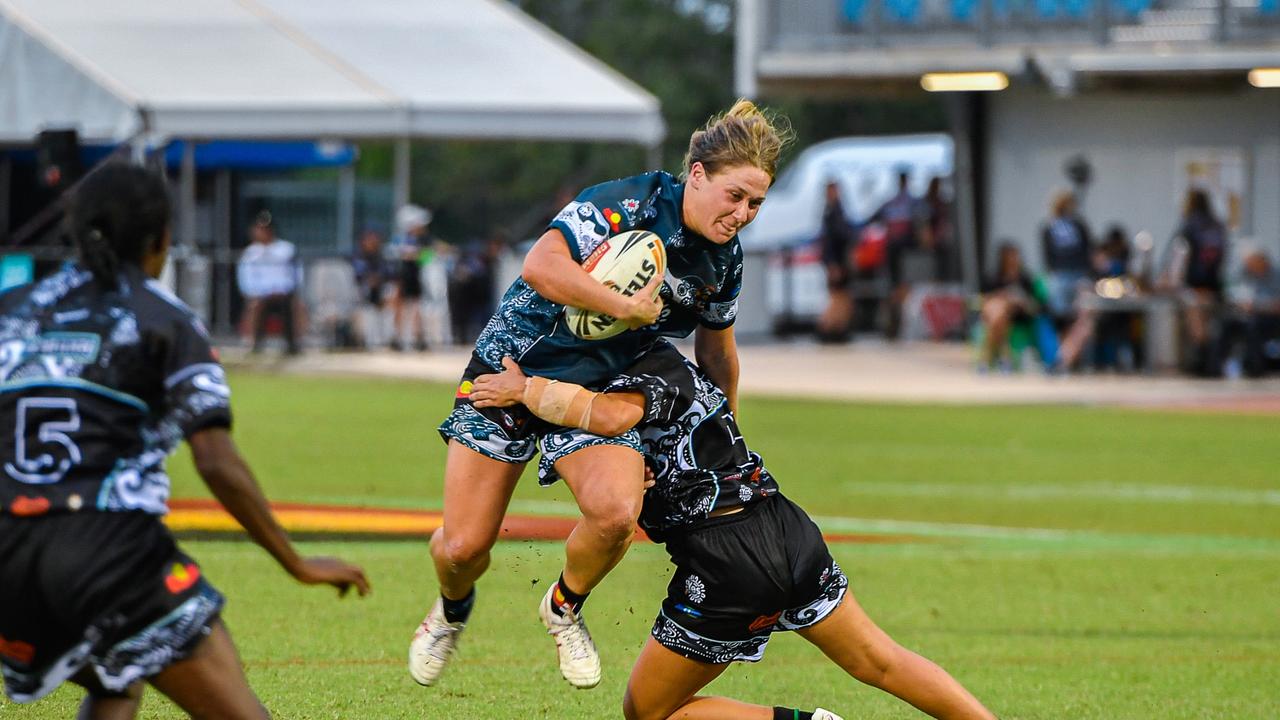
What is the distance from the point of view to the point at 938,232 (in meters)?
30.1

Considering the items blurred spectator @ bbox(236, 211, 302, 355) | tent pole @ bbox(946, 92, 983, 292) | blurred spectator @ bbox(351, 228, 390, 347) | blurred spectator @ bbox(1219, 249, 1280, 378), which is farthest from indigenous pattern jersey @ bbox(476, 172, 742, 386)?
tent pole @ bbox(946, 92, 983, 292)

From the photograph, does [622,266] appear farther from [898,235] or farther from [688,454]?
[898,235]

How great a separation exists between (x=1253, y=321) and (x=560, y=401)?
19310 millimetres

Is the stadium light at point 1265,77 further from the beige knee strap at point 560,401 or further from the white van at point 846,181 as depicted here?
the beige knee strap at point 560,401

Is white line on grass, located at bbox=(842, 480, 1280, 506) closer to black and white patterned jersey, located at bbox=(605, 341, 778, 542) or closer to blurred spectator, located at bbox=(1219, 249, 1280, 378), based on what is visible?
black and white patterned jersey, located at bbox=(605, 341, 778, 542)

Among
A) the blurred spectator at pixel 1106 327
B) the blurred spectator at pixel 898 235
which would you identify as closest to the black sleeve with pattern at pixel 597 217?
the blurred spectator at pixel 1106 327

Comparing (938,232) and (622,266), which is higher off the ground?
(622,266)

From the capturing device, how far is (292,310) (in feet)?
88.6

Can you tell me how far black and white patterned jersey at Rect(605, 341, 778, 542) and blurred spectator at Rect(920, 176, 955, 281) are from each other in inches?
979

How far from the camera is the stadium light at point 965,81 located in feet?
86.4

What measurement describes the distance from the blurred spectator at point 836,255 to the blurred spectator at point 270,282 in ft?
25.4

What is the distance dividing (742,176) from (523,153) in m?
53.5

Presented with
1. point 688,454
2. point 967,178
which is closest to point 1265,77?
point 967,178

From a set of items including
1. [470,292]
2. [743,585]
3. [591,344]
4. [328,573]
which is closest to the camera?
[328,573]
